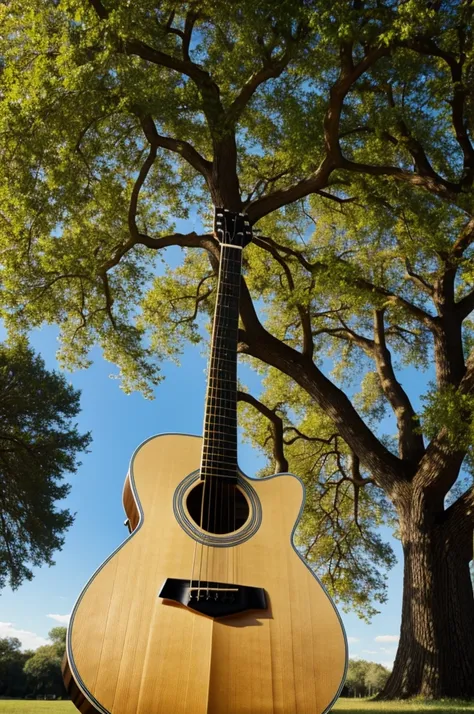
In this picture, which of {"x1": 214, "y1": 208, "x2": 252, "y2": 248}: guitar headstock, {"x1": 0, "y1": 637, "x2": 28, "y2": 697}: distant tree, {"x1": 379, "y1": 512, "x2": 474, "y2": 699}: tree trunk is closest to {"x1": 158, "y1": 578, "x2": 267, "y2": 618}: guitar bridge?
{"x1": 214, "y1": 208, "x2": 252, "y2": 248}: guitar headstock

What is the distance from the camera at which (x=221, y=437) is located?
376 cm

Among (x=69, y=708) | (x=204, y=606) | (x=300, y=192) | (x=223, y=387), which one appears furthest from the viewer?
(x=300, y=192)

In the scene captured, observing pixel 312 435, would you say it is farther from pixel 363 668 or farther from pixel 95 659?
pixel 95 659

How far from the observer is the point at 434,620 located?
6.70m

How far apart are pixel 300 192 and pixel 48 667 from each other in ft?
29.4

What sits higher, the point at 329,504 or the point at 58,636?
the point at 329,504

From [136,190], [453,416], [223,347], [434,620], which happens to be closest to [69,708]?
[223,347]

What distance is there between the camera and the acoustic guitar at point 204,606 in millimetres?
2506

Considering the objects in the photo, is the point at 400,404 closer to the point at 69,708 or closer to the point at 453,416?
the point at 453,416

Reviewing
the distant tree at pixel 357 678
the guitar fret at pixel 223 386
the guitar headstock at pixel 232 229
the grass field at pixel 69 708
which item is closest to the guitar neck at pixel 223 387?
the guitar fret at pixel 223 386

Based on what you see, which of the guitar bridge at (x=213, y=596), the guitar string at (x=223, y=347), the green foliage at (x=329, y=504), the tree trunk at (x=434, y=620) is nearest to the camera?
the guitar bridge at (x=213, y=596)

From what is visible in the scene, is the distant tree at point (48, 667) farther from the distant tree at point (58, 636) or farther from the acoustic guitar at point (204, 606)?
the acoustic guitar at point (204, 606)

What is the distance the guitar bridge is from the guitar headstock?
3139 millimetres

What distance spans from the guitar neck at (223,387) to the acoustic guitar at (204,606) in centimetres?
2
